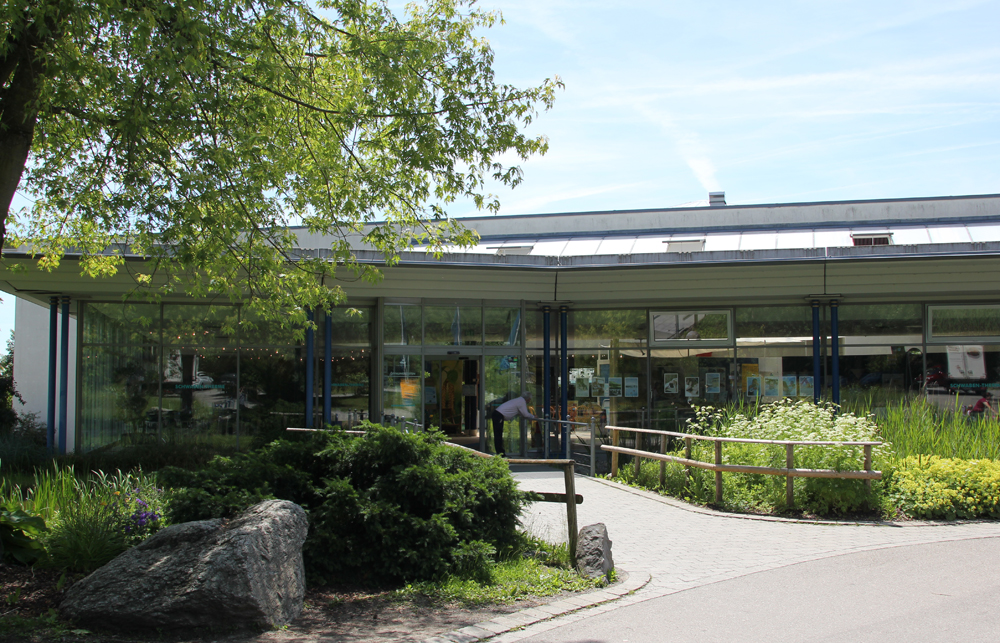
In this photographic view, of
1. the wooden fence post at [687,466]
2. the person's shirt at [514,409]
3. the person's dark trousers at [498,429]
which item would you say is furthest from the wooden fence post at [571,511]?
the person's dark trousers at [498,429]

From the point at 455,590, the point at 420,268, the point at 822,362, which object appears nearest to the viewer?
the point at 455,590

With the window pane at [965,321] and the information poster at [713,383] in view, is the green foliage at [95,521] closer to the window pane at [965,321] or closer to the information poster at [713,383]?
the information poster at [713,383]

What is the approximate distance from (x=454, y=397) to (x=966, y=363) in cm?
1099

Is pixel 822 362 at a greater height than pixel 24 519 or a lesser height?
greater

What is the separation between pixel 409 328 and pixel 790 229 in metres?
11.2

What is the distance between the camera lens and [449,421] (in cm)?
1689

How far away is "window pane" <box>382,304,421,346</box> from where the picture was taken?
1672cm

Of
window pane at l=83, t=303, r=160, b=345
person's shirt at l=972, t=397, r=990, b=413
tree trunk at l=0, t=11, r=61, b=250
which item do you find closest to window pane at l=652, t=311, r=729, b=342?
person's shirt at l=972, t=397, r=990, b=413

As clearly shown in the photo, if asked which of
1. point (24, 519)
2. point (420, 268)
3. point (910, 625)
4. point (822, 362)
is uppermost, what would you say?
point (420, 268)

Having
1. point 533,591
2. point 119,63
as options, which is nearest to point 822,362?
point 533,591

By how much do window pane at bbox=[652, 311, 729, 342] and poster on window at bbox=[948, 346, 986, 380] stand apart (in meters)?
4.75

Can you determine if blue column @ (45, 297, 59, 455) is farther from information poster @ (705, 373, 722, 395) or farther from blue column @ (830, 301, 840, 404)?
blue column @ (830, 301, 840, 404)

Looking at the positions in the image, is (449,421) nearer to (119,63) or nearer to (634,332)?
(634,332)

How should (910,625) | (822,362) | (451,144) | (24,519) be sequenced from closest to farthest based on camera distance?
(910,625), (24,519), (451,144), (822,362)
